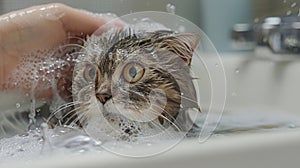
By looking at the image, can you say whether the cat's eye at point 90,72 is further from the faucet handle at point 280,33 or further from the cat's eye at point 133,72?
the faucet handle at point 280,33

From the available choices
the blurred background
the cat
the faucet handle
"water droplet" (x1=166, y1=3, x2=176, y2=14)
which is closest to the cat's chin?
the cat

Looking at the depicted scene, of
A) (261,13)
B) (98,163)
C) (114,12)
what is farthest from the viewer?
(261,13)

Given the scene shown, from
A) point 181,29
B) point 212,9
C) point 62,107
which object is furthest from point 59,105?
point 212,9

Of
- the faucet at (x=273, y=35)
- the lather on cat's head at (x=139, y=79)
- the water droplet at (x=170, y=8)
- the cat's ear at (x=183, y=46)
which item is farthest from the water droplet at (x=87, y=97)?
the faucet at (x=273, y=35)

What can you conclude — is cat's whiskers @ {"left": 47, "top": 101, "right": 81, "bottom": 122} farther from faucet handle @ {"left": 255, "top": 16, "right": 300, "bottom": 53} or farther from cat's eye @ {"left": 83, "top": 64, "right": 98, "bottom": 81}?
faucet handle @ {"left": 255, "top": 16, "right": 300, "bottom": 53}

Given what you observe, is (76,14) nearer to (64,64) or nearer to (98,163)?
(64,64)

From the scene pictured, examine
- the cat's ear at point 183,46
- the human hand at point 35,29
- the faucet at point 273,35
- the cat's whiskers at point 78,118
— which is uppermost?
the human hand at point 35,29

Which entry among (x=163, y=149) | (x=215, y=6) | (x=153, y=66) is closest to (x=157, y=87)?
(x=153, y=66)
